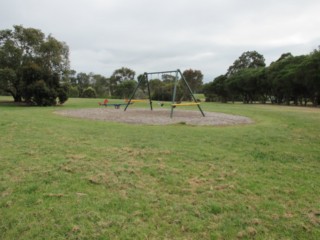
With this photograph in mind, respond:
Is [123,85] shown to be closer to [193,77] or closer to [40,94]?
[193,77]

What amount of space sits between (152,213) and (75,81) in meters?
64.4

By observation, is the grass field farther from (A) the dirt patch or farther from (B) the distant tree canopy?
(B) the distant tree canopy

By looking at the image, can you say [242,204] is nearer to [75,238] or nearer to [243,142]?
[75,238]

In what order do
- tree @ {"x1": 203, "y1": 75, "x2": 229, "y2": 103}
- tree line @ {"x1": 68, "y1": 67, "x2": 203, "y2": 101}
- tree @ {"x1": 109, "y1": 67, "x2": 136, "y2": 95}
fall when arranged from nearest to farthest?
1. tree line @ {"x1": 68, "y1": 67, "x2": 203, "y2": 101}
2. tree @ {"x1": 203, "y1": 75, "x2": 229, "y2": 103}
3. tree @ {"x1": 109, "y1": 67, "x2": 136, "y2": 95}

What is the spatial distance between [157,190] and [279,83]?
97.9 ft

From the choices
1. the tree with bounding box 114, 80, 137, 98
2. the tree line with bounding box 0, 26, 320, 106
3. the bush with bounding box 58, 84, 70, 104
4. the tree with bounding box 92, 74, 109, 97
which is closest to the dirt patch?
the tree line with bounding box 0, 26, 320, 106

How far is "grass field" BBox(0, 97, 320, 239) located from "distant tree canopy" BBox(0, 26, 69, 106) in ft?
49.5

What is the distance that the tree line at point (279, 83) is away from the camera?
24750 mm

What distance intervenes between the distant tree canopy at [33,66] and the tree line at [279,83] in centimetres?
2333

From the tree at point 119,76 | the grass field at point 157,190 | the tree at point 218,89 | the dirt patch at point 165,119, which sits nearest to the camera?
the grass field at point 157,190

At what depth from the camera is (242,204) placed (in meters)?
2.98

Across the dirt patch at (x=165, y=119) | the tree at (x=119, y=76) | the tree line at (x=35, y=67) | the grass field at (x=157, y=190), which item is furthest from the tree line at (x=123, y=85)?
the grass field at (x=157, y=190)

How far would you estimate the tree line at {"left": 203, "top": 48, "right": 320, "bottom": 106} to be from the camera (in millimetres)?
24750

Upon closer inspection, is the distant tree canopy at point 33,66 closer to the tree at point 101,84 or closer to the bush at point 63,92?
the bush at point 63,92
